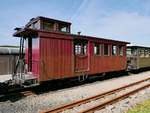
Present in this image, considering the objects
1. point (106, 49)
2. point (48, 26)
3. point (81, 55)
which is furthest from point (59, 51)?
point (106, 49)

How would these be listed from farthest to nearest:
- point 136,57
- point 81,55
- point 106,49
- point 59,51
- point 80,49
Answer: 1. point 136,57
2. point 106,49
3. point 80,49
4. point 81,55
5. point 59,51

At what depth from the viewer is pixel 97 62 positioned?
14.8 metres

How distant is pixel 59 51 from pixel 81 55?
208 cm

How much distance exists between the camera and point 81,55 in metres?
13.4

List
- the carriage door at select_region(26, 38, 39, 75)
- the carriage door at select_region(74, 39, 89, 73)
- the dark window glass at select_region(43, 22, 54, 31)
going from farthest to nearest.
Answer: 1. the carriage door at select_region(74, 39, 89, 73)
2. the dark window glass at select_region(43, 22, 54, 31)
3. the carriage door at select_region(26, 38, 39, 75)

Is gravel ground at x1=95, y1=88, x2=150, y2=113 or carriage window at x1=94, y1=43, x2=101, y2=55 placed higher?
carriage window at x1=94, y1=43, x2=101, y2=55

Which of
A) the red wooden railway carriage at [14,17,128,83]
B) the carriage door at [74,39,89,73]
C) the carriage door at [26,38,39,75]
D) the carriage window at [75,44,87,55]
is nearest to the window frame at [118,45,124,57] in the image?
the red wooden railway carriage at [14,17,128,83]

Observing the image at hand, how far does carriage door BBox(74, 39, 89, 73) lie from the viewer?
13.1 meters

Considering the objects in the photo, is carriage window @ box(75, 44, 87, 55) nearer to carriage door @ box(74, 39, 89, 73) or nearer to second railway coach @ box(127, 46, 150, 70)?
carriage door @ box(74, 39, 89, 73)

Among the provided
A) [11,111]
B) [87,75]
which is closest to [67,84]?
[87,75]

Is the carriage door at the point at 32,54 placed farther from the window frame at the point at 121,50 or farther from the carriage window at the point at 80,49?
the window frame at the point at 121,50

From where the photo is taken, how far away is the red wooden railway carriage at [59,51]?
1090 cm

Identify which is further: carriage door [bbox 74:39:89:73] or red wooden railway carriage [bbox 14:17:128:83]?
carriage door [bbox 74:39:89:73]

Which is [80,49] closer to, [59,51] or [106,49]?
[59,51]
